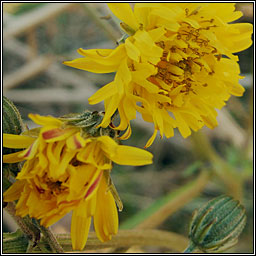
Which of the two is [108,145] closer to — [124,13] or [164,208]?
[124,13]

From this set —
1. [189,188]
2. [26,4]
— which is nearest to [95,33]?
[26,4]

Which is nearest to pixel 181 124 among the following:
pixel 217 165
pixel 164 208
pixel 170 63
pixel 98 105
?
pixel 170 63

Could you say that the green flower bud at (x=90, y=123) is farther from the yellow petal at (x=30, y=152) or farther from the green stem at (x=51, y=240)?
the green stem at (x=51, y=240)

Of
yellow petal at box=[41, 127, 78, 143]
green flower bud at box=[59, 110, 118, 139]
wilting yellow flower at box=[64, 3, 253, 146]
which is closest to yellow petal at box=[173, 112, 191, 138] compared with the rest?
wilting yellow flower at box=[64, 3, 253, 146]

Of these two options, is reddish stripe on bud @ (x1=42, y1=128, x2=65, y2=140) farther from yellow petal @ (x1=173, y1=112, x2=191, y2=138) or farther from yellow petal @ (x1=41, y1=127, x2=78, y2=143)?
yellow petal @ (x1=173, y1=112, x2=191, y2=138)

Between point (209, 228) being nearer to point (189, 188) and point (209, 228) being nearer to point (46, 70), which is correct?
point (189, 188)

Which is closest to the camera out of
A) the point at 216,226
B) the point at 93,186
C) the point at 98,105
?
the point at 93,186

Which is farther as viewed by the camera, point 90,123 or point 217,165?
point 217,165

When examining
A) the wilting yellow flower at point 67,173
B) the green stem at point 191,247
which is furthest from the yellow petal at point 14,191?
the green stem at point 191,247
